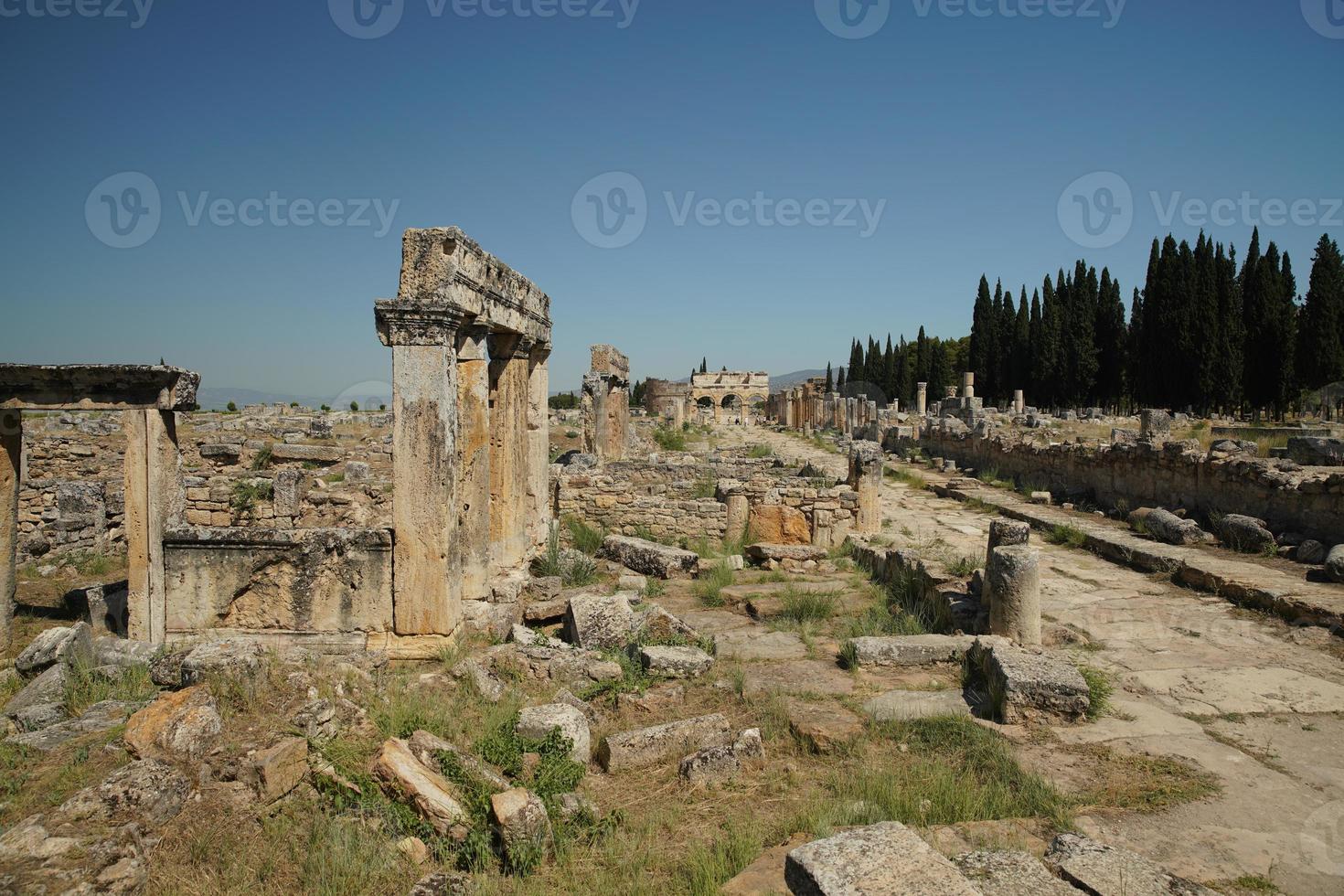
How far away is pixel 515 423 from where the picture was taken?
331 inches

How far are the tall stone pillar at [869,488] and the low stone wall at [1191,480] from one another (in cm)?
541

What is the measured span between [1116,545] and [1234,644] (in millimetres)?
3678

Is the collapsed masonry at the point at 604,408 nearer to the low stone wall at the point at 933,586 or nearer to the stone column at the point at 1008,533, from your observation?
the low stone wall at the point at 933,586

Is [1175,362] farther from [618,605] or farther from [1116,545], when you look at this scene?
[618,605]

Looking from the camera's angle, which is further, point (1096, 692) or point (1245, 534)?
point (1245, 534)

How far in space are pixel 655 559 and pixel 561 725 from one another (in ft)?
15.6

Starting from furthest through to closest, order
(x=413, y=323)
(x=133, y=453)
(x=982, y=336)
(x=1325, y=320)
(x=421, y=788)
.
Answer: (x=982, y=336)
(x=1325, y=320)
(x=133, y=453)
(x=413, y=323)
(x=421, y=788)

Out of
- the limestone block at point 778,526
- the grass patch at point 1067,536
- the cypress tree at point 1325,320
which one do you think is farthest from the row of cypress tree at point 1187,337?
the limestone block at point 778,526

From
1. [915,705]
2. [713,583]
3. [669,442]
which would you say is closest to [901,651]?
[915,705]

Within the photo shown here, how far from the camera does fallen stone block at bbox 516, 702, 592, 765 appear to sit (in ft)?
14.8

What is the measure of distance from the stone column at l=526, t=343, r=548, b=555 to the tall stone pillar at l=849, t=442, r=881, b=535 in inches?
189

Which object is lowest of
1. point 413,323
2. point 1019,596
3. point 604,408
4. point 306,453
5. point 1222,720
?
point 1222,720

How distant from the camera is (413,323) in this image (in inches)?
234

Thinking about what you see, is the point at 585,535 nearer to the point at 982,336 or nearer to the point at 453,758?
the point at 453,758
